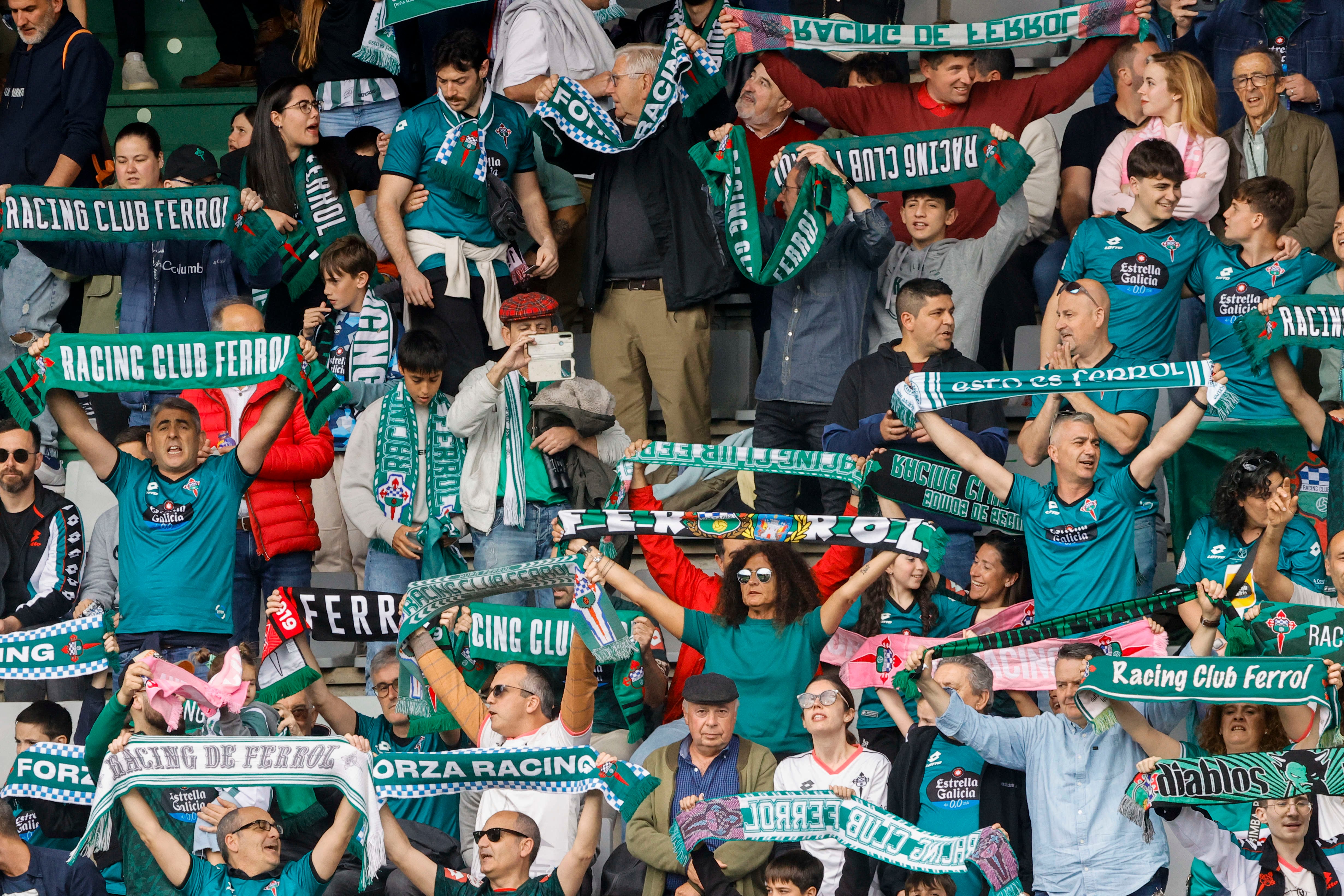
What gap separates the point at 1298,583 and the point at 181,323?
4.77 metres

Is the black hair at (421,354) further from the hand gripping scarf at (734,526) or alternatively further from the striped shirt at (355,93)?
the striped shirt at (355,93)

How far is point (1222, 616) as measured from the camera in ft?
21.3

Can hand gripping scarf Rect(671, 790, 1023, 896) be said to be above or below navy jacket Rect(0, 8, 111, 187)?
below

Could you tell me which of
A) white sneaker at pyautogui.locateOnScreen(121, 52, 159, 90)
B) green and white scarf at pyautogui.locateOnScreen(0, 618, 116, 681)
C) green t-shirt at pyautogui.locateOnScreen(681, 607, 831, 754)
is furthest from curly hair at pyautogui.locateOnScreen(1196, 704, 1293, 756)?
white sneaker at pyautogui.locateOnScreen(121, 52, 159, 90)

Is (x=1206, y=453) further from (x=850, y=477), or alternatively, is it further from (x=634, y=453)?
(x=634, y=453)

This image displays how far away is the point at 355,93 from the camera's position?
947 cm

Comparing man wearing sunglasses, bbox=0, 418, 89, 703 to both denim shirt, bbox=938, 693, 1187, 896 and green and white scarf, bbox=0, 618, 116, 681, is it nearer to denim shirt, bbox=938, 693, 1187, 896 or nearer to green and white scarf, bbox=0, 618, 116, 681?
green and white scarf, bbox=0, 618, 116, 681

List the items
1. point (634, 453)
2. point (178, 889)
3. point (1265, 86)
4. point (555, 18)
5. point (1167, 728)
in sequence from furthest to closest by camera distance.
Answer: point (555, 18), point (1265, 86), point (634, 453), point (1167, 728), point (178, 889)

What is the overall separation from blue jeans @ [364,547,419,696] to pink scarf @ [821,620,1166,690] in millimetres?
1850

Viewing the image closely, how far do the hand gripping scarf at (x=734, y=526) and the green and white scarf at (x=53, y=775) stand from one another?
6.23ft

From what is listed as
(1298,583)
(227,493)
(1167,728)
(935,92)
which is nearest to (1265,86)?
(935,92)

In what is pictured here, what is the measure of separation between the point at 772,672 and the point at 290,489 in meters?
2.11

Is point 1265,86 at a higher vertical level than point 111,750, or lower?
higher

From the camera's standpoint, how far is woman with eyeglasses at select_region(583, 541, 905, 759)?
7.09 metres
